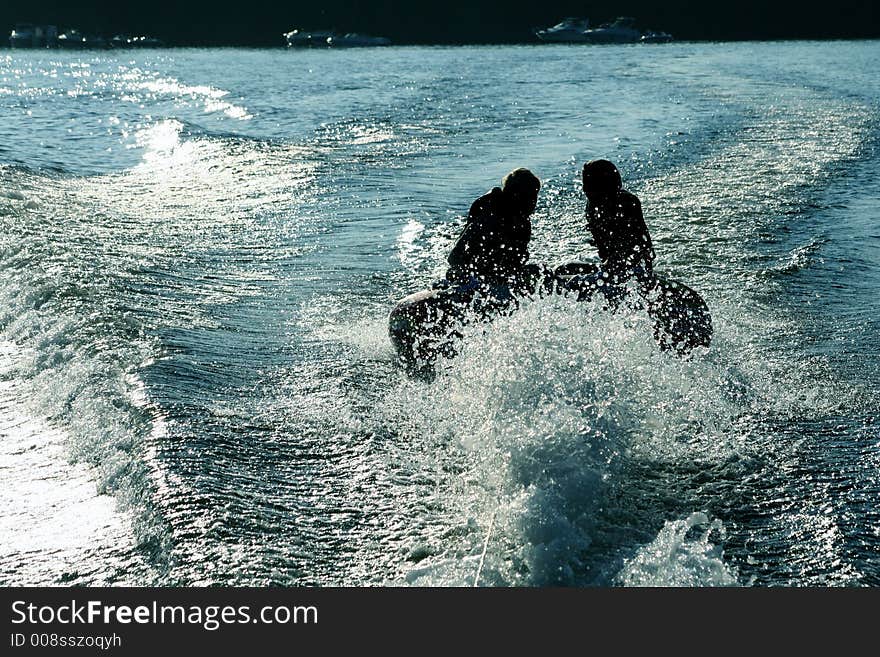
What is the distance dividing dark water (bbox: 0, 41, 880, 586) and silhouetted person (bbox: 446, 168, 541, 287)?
16.3 inches

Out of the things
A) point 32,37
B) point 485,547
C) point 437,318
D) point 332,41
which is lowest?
point 485,547

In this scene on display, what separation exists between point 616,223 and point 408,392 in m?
2.21

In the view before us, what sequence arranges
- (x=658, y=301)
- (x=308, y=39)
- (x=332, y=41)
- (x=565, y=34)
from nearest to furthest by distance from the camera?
(x=658, y=301) < (x=332, y=41) < (x=308, y=39) < (x=565, y=34)

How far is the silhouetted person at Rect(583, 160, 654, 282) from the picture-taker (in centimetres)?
797

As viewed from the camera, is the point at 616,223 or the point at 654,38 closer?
the point at 616,223

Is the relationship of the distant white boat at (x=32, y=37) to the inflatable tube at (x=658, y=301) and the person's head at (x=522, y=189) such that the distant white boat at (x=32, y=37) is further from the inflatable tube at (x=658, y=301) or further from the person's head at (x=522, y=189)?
the inflatable tube at (x=658, y=301)

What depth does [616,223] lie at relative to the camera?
8.00m

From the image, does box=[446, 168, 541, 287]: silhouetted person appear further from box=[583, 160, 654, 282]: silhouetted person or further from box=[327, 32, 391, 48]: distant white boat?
box=[327, 32, 391, 48]: distant white boat

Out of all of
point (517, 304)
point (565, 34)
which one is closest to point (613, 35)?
point (565, 34)

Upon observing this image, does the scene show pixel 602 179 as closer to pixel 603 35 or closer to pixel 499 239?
pixel 499 239

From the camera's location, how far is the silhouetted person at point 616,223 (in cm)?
797

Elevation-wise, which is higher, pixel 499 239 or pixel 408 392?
pixel 499 239

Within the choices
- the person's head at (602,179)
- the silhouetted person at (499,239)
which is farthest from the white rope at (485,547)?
the person's head at (602,179)

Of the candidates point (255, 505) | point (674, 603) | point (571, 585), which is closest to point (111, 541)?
point (255, 505)
